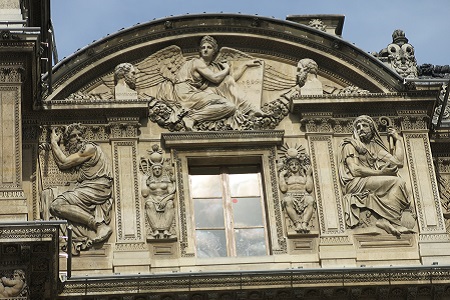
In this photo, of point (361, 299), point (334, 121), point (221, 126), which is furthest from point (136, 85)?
point (361, 299)

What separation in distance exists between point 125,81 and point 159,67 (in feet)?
2.50

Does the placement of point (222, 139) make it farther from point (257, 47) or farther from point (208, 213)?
point (257, 47)

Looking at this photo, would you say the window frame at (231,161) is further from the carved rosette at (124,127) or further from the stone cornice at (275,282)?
the stone cornice at (275,282)

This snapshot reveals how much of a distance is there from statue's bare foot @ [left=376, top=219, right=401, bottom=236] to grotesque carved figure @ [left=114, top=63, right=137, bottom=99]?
198 inches

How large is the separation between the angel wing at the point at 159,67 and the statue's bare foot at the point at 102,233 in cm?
310

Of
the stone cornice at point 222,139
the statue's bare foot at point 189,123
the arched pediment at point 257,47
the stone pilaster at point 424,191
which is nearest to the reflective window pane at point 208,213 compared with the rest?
the stone cornice at point 222,139

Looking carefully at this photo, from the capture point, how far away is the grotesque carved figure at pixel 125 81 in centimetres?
2953

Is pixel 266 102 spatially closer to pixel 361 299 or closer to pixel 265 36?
pixel 265 36

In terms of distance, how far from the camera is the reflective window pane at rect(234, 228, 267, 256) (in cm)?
2847

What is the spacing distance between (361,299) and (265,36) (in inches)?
228

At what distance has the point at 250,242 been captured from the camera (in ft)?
93.9

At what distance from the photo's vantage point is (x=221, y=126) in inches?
→ 1157

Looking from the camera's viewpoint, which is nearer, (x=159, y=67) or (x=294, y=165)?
(x=294, y=165)

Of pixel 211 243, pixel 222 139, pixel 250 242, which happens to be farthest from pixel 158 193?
pixel 250 242
